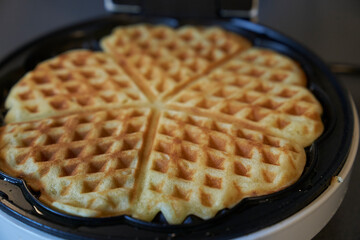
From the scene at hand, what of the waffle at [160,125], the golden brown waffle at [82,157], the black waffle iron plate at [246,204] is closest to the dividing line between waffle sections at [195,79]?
the waffle at [160,125]

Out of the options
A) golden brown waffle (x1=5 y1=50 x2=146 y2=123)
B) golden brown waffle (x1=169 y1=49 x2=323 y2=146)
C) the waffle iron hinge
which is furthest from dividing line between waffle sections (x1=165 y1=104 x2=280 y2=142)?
the waffle iron hinge

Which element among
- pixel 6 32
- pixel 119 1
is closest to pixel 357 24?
pixel 119 1

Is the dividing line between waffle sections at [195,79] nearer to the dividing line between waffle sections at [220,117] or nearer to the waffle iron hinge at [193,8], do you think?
the dividing line between waffle sections at [220,117]

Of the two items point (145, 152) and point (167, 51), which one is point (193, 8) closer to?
point (167, 51)

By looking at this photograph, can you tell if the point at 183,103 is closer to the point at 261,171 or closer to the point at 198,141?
the point at 198,141

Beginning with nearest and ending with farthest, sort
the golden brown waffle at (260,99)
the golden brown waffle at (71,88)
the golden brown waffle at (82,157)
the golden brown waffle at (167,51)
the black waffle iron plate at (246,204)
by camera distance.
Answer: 1. the black waffle iron plate at (246,204)
2. the golden brown waffle at (82,157)
3. the golden brown waffle at (260,99)
4. the golden brown waffle at (71,88)
5. the golden brown waffle at (167,51)

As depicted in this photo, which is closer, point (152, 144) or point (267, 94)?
point (152, 144)

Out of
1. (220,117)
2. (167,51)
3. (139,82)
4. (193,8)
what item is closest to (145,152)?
(220,117)
